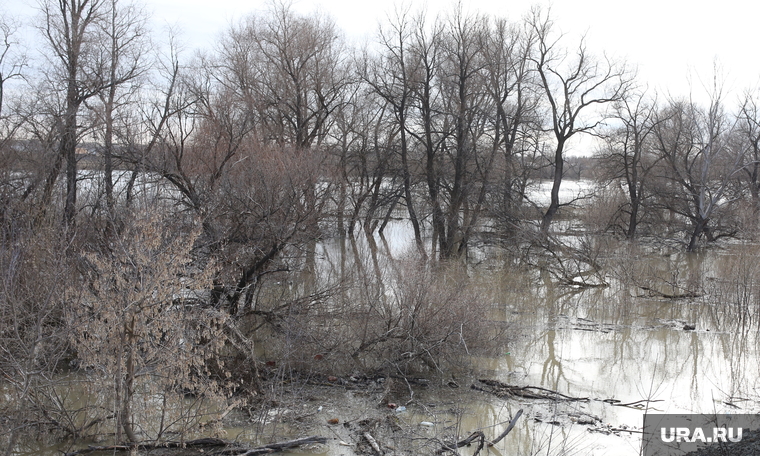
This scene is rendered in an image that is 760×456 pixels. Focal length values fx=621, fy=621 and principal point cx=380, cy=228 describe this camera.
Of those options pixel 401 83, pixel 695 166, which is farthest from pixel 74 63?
pixel 695 166

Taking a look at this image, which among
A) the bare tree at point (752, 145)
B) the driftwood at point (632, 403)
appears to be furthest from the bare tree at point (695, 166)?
the driftwood at point (632, 403)

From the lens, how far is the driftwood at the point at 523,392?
29.6 feet

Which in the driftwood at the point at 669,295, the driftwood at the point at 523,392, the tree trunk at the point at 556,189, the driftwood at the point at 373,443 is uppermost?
the tree trunk at the point at 556,189

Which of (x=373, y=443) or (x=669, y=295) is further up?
(x=669, y=295)

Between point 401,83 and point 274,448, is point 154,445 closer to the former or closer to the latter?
point 274,448

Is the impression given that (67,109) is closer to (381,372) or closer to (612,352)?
(381,372)

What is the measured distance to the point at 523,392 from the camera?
30.3ft

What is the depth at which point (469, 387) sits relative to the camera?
9.47 m

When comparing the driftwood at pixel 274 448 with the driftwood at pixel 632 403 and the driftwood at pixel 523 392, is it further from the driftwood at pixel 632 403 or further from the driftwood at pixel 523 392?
the driftwood at pixel 632 403

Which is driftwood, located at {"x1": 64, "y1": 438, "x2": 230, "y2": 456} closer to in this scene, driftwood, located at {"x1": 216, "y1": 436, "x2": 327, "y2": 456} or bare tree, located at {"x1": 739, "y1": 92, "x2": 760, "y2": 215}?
driftwood, located at {"x1": 216, "y1": 436, "x2": 327, "y2": 456}

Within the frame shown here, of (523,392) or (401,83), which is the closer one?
(523,392)

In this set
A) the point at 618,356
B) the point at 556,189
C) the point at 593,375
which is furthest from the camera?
the point at 556,189

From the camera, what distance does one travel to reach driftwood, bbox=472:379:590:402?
902 centimetres

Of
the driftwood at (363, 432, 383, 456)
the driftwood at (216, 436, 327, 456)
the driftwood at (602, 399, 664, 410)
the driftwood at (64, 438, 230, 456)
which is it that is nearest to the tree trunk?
the driftwood at (602, 399, 664, 410)
